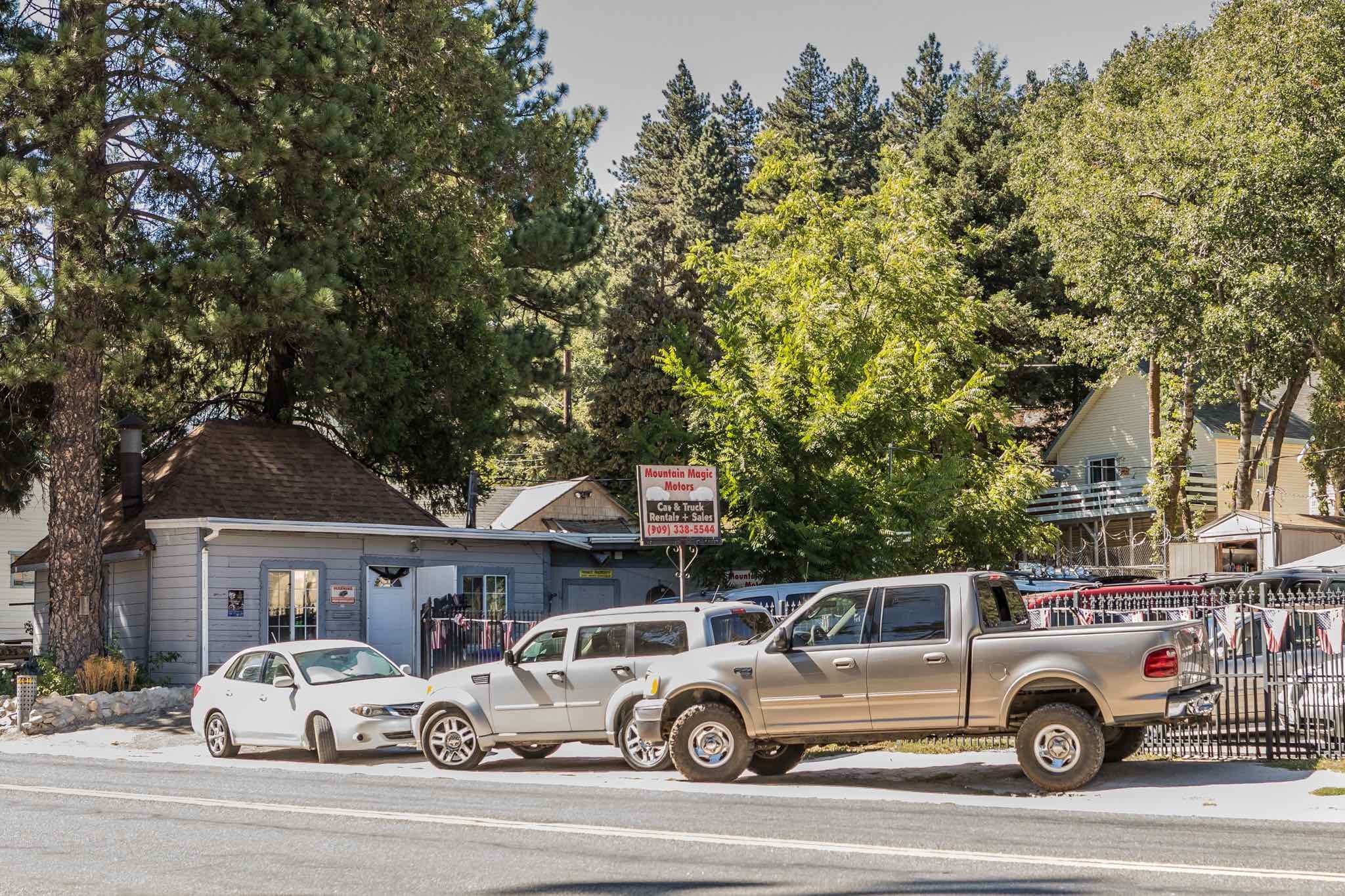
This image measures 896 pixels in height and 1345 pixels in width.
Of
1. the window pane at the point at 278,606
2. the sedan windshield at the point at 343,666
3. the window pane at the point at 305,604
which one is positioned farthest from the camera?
the window pane at the point at 305,604

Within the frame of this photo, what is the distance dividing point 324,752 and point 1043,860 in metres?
11.3

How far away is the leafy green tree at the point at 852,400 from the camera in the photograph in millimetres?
26844

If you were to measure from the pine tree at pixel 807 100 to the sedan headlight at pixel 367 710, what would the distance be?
65988 millimetres

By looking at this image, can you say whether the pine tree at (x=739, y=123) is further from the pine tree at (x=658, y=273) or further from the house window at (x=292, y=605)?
the house window at (x=292, y=605)

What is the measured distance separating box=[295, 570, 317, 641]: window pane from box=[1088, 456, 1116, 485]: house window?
35.4 meters

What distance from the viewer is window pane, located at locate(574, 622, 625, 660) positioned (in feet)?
53.4

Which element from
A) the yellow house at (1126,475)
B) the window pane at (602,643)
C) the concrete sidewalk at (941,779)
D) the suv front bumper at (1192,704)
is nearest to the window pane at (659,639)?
the window pane at (602,643)

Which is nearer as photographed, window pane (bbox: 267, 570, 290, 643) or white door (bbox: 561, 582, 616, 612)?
window pane (bbox: 267, 570, 290, 643)

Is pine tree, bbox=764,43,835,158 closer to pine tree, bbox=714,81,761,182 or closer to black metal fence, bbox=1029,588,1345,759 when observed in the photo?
pine tree, bbox=714,81,761,182

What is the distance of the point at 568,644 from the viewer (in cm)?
1648

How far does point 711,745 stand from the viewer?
14.6 m

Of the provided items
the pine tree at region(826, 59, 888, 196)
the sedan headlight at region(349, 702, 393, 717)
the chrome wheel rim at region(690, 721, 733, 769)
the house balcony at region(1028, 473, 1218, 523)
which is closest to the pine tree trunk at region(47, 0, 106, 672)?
the sedan headlight at region(349, 702, 393, 717)

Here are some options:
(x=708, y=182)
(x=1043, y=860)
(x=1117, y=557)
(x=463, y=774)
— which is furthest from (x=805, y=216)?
(x=1043, y=860)

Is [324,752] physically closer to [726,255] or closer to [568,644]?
[568,644]
